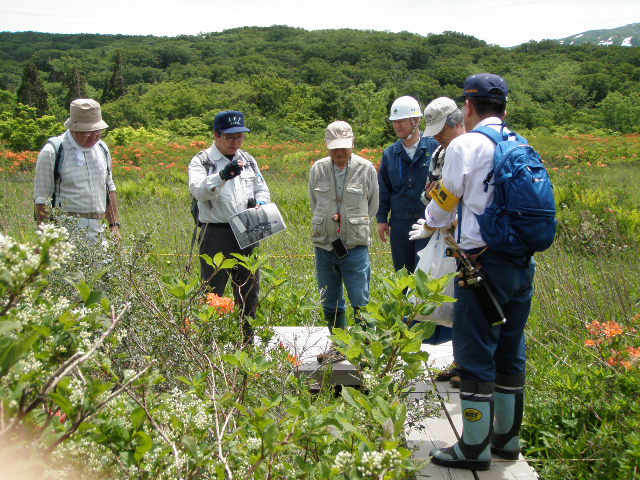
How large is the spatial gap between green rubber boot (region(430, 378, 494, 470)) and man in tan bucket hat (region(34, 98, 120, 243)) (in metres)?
2.75

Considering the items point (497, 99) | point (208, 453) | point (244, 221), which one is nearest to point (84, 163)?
point (244, 221)

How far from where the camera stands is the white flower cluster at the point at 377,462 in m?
1.27

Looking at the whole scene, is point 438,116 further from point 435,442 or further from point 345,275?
point 435,442

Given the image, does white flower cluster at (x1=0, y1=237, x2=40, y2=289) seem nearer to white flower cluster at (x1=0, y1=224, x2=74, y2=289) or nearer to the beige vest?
white flower cluster at (x1=0, y1=224, x2=74, y2=289)

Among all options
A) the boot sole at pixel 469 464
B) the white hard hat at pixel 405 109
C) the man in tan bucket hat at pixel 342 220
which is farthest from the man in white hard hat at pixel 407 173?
the boot sole at pixel 469 464

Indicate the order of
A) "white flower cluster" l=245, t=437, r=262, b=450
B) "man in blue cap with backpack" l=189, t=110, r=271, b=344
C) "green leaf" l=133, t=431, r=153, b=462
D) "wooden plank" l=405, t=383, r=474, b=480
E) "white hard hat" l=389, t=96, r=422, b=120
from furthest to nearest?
"white hard hat" l=389, t=96, r=422, b=120 → "man in blue cap with backpack" l=189, t=110, r=271, b=344 → "wooden plank" l=405, t=383, r=474, b=480 → "white flower cluster" l=245, t=437, r=262, b=450 → "green leaf" l=133, t=431, r=153, b=462

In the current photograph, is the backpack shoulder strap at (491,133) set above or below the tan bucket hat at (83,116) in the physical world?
below

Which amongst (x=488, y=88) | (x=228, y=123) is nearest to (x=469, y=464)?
(x=488, y=88)

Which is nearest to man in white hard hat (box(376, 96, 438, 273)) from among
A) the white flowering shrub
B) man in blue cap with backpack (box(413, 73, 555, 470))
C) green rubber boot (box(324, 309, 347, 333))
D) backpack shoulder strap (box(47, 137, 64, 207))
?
green rubber boot (box(324, 309, 347, 333))

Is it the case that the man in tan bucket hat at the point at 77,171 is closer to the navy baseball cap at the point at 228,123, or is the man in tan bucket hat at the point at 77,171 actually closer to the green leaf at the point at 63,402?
the navy baseball cap at the point at 228,123

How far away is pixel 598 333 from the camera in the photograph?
12.3ft

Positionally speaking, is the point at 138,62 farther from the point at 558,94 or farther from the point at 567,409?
the point at 567,409

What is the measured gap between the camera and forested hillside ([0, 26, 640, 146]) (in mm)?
50062

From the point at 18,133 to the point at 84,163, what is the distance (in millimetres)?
24038
